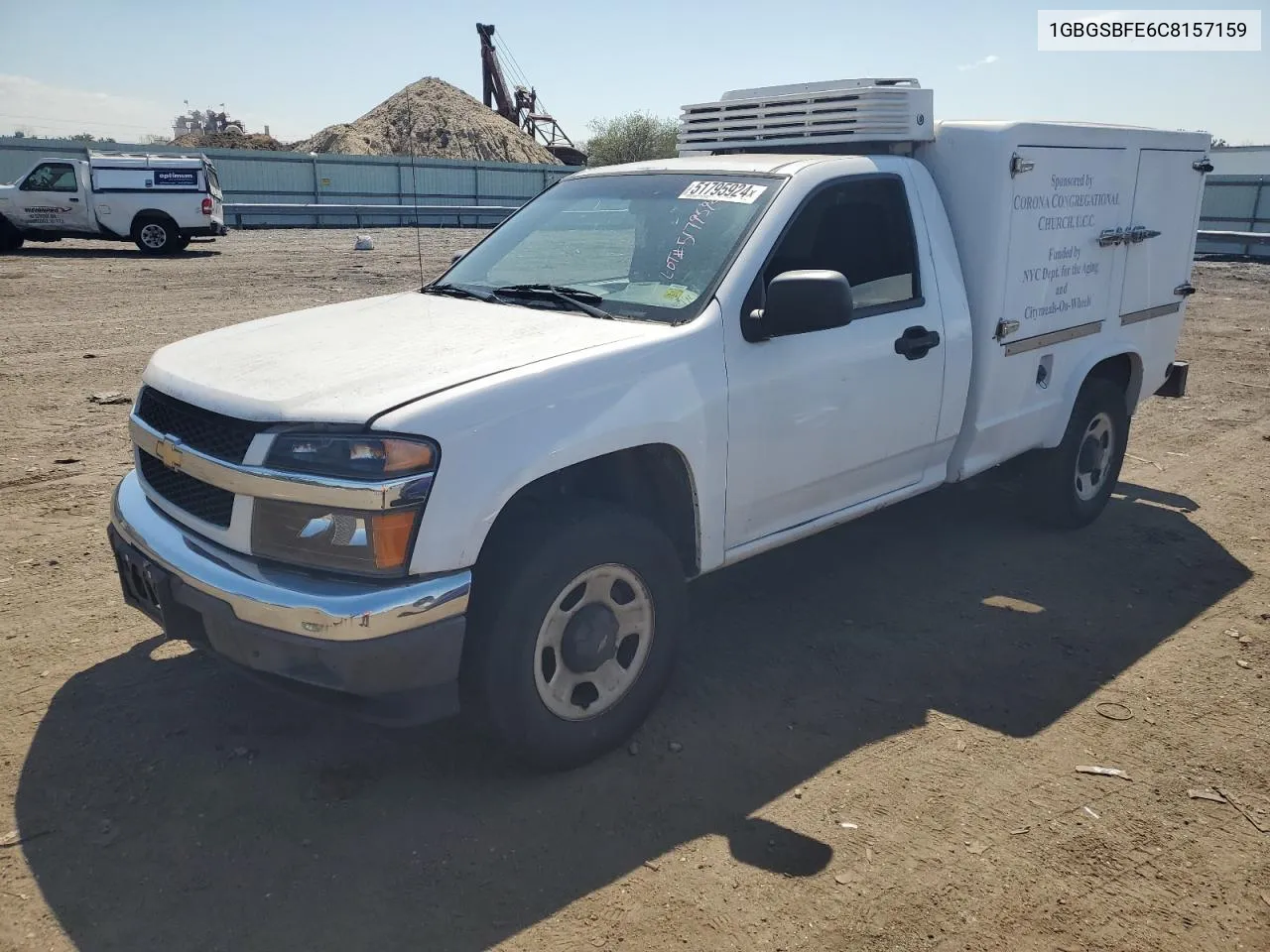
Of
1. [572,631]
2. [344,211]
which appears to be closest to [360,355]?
[572,631]

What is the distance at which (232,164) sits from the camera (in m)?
32.4

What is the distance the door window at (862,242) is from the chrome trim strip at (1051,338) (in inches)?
29.4

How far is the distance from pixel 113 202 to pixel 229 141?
105 feet

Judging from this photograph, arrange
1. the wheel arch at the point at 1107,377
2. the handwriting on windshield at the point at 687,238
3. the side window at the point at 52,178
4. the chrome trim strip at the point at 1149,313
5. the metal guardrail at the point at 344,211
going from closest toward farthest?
the handwriting on windshield at the point at 687,238
the wheel arch at the point at 1107,377
the chrome trim strip at the point at 1149,313
the side window at the point at 52,178
the metal guardrail at the point at 344,211

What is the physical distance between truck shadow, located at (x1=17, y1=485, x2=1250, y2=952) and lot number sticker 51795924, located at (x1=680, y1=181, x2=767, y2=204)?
186 centimetres

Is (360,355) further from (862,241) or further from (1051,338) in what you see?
(1051,338)

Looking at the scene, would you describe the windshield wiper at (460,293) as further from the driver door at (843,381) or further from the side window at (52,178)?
the side window at (52,178)

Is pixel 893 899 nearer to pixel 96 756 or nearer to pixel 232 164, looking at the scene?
pixel 96 756

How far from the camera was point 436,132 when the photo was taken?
189ft

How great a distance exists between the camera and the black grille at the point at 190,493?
3.04m

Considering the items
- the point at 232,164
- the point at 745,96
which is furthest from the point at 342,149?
the point at 745,96

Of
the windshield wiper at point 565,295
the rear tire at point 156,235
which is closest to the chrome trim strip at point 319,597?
the windshield wiper at point 565,295

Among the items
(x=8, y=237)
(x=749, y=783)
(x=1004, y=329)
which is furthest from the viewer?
(x=8, y=237)

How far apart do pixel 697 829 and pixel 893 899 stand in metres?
0.61
